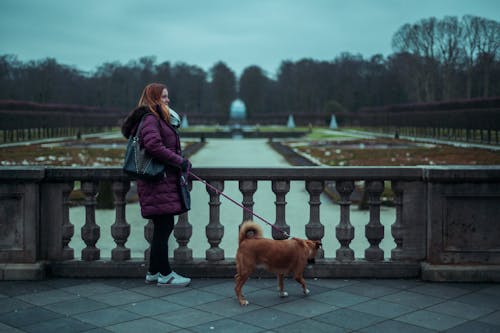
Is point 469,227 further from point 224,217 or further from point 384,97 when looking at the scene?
point 384,97

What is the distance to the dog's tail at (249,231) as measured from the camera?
607cm

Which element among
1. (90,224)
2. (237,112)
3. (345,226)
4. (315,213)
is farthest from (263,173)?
(237,112)

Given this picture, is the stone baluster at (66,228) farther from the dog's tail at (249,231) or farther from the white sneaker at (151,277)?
the dog's tail at (249,231)

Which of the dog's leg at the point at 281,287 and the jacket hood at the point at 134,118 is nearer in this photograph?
the dog's leg at the point at 281,287

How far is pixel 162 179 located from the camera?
21.0 ft

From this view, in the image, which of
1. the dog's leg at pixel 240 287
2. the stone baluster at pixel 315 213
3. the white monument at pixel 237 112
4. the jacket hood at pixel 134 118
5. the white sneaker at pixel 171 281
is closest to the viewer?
the dog's leg at pixel 240 287

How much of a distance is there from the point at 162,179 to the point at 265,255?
→ 3.83 ft

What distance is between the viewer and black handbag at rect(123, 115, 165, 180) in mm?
6320

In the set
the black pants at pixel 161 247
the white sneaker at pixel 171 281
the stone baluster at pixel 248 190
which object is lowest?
the white sneaker at pixel 171 281

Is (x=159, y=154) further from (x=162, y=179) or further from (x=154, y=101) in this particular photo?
(x=154, y=101)

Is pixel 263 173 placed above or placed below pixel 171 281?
above

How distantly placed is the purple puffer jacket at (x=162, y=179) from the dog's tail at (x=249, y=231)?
71cm

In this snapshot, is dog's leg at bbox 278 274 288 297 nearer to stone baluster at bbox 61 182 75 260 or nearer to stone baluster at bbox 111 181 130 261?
stone baluster at bbox 111 181 130 261

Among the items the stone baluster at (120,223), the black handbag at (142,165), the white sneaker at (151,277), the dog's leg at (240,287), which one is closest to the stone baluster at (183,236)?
the white sneaker at (151,277)
